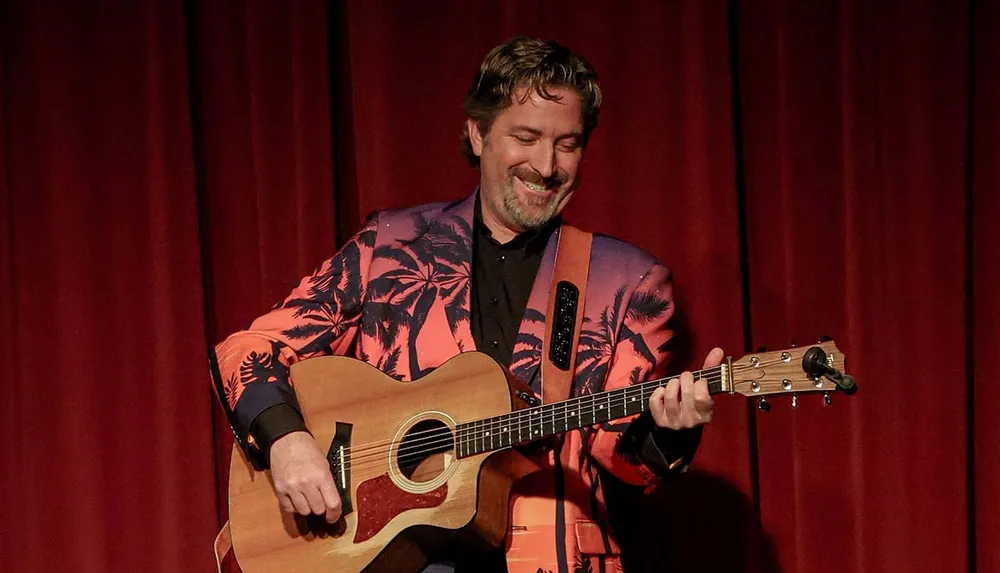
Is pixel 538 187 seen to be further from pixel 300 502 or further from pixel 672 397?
pixel 300 502

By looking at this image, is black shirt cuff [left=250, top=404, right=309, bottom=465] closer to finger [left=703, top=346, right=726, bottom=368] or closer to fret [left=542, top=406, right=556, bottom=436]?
fret [left=542, top=406, right=556, bottom=436]

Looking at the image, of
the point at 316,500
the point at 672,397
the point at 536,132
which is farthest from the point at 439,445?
the point at 536,132

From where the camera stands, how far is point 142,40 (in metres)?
3.34

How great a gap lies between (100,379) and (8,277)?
40 centimetres

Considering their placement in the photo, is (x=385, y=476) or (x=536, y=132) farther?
(x=536, y=132)

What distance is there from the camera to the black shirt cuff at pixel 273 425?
2.40m

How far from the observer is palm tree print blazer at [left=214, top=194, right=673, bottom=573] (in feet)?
7.77

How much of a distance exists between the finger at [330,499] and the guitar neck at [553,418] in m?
0.26

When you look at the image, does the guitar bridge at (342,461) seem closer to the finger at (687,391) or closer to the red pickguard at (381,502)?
the red pickguard at (381,502)

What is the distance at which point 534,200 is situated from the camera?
2.60 metres

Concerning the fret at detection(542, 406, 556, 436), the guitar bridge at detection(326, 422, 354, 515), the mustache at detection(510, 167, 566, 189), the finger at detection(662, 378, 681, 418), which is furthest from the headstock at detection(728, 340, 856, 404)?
the guitar bridge at detection(326, 422, 354, 515)

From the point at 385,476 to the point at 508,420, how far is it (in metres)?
0.29

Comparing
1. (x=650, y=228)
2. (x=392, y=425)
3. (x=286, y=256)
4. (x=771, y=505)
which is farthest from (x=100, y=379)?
(x=771, y=505)

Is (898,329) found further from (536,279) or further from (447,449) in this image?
(447,449)
